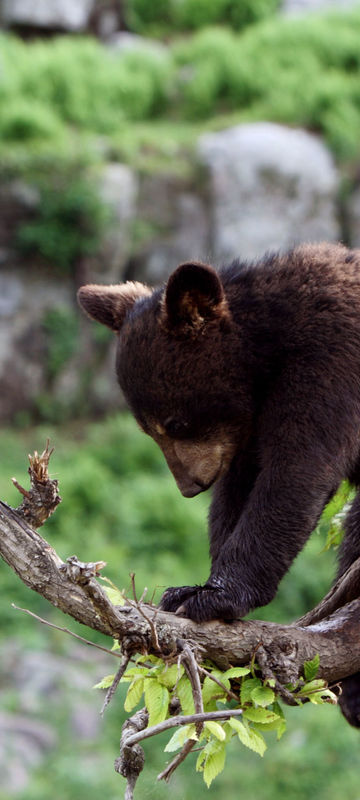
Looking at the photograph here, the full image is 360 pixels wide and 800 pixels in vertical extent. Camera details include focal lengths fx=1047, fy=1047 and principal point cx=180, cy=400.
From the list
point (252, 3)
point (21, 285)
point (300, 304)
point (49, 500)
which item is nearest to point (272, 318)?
point (300, 304)

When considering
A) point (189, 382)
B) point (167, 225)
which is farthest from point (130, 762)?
point (167, 225)

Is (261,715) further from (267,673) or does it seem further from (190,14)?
(190,14)

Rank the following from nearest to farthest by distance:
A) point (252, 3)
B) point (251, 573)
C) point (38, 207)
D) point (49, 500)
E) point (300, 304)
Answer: point (49, 500) < point (251, 573) < point (300, 304) < point (38, 207) < point (252, 3)

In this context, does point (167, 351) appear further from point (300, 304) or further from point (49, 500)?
point (49, 500)

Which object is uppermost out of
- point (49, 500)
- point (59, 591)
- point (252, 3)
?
point (252, 3)

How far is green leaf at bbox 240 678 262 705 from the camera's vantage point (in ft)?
10.8

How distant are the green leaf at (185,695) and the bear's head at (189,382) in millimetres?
1120

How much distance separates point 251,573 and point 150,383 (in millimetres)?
892

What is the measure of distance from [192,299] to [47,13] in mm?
17561

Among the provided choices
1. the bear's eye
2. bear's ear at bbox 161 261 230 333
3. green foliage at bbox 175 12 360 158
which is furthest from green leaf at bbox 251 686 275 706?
green foliage at bbox 175 12 360 158

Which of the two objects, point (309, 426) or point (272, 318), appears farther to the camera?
point (272, 318)

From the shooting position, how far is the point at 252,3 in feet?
68.2

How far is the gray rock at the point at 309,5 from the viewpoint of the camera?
20.8 metres

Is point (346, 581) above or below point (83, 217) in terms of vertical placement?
below
